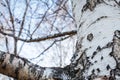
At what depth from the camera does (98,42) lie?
1.92 feet

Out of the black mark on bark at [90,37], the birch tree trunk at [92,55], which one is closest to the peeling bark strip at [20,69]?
the birch tree trunk at [92,55]

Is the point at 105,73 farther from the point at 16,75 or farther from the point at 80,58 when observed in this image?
the point at 16,75

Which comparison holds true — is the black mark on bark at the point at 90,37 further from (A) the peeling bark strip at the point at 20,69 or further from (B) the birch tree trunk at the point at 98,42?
(A) the peeling bark strip at the point at 20,69

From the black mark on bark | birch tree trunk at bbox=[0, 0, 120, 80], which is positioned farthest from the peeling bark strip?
the black mark on bark

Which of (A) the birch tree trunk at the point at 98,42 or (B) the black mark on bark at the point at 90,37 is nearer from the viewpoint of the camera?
(A) the birch tree trunk at the point at 98,42

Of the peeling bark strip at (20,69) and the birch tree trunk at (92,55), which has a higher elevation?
the birch tree trunk at (92,55)

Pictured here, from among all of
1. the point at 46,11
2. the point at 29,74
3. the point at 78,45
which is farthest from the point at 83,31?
the point at 46,11

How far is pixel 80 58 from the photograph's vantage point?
0.62 metres

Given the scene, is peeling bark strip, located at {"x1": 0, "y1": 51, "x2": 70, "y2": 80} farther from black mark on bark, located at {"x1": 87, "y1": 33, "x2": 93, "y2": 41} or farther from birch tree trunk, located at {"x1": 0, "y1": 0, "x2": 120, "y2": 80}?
black mark on bark, located at {"x1": 87, "y1": 33, "x2": 93, "y2": 41}

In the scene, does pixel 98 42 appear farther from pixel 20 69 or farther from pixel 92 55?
pixel 20 69

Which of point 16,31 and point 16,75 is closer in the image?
point 16,75

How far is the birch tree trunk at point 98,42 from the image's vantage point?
0.52 meters

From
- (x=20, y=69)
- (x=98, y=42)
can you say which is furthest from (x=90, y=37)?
(x=20, y=69)

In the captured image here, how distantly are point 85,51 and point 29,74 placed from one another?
0.16m
